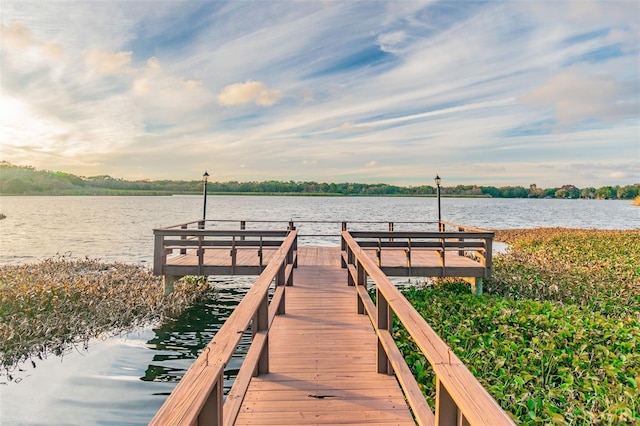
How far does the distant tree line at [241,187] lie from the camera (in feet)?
222

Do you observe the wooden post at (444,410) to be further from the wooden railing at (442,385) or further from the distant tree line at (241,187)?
the distant tree line at (241,187)

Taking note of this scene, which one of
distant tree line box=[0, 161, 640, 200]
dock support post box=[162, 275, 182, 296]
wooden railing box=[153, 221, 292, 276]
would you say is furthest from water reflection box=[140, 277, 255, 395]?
distant tree line box=[0, 161, 640, 200]

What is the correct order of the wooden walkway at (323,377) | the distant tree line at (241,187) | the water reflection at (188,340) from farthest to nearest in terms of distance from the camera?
1. the distant tree line at (241,187)
2. the water reflection at (188,340)
3. the wooden walkway at (323,377)

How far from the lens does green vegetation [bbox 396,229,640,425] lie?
4281mm

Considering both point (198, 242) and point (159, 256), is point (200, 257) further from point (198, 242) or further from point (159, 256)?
point (159, 256)

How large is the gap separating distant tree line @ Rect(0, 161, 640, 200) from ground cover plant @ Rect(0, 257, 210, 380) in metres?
42.3

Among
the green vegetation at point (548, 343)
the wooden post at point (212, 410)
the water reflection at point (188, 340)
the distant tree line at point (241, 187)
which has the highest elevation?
the distant tree line at point (241, 187)

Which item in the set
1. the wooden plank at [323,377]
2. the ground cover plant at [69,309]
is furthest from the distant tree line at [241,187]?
the wooden plank at [323,377]

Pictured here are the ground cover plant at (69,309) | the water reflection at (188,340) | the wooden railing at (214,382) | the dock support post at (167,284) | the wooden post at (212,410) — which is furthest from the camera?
the dock support post at (167,284)

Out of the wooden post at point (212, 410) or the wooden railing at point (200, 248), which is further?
the wooden railing at point (200, 248)

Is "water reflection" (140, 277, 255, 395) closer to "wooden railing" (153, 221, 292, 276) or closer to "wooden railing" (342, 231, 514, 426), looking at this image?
"wooden railing" (153, 221, 292, 276)

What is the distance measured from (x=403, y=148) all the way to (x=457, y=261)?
78.7 feet

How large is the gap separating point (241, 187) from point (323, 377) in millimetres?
76338

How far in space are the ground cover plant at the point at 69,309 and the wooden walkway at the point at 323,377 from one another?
491 cm
